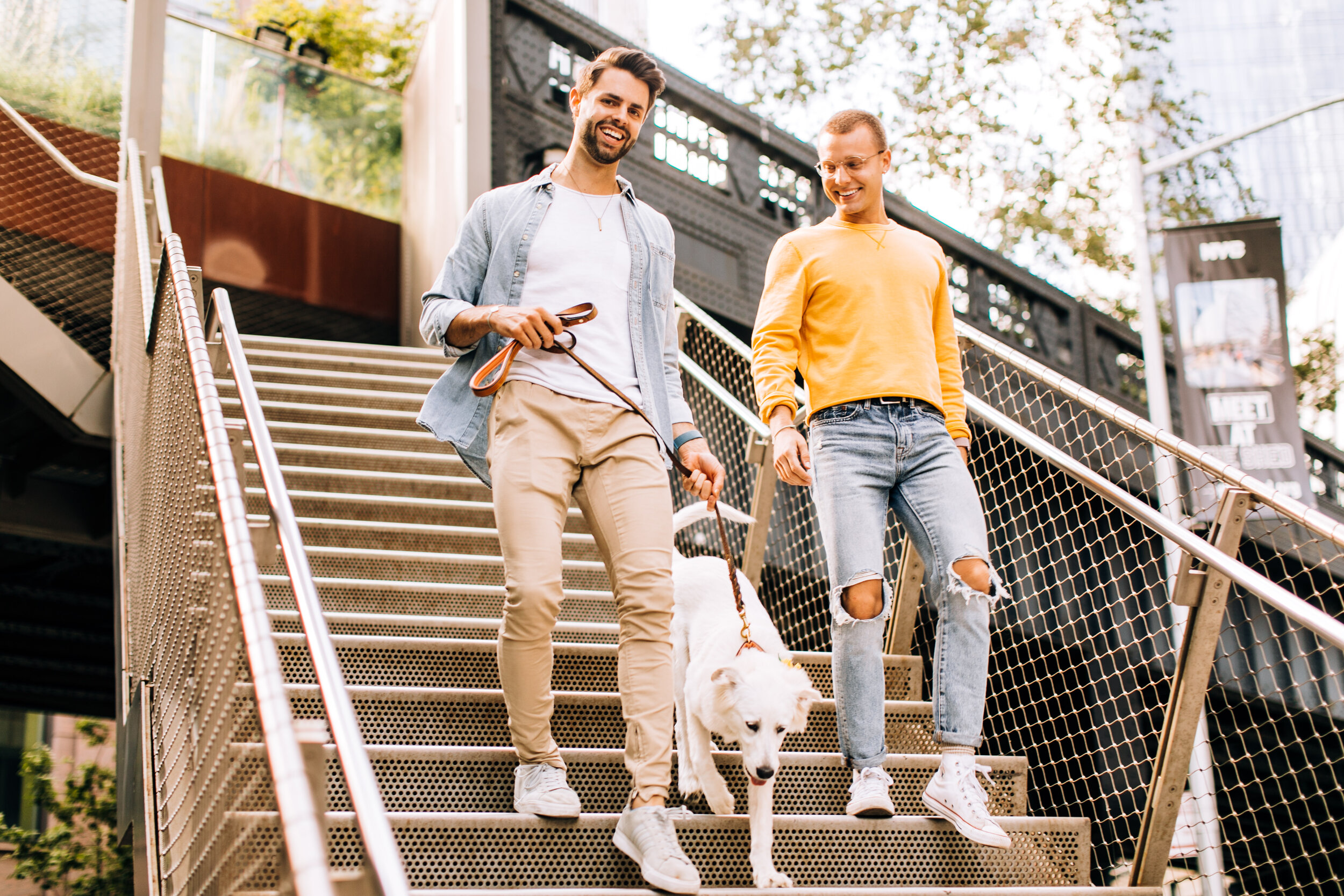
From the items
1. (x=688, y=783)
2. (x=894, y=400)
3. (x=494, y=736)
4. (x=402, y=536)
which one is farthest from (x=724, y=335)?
(x=688, y=783)

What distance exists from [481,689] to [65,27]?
18.7 feet

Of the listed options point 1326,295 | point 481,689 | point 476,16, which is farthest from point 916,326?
point 1326,295

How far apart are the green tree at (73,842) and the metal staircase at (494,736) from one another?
5829 millimetres

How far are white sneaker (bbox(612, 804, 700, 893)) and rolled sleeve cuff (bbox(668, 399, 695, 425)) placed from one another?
3.03 ft

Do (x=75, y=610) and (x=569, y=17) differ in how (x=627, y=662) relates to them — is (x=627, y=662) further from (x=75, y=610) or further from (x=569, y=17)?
(x=75, y=610)

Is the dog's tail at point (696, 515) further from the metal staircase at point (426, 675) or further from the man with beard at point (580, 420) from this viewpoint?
the man with beard at point (580, 420)

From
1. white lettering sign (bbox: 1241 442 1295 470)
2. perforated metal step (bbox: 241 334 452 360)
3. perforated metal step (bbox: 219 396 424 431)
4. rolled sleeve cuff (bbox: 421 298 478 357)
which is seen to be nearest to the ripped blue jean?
rolled sleeve cuff (bbox: 421 298 478 357)

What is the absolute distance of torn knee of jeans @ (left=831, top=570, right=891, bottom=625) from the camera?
2.69 meters

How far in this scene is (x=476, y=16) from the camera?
748cm

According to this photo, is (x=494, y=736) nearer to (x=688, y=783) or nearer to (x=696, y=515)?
(x=688, y=783)

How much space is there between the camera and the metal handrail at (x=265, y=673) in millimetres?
1160

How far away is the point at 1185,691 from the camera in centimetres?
270

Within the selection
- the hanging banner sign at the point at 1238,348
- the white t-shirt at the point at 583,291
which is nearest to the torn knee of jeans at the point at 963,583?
the white t-shirt at the point at 583,291

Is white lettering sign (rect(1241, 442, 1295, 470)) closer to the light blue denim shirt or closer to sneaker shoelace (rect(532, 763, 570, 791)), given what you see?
the light blue denim shirt
